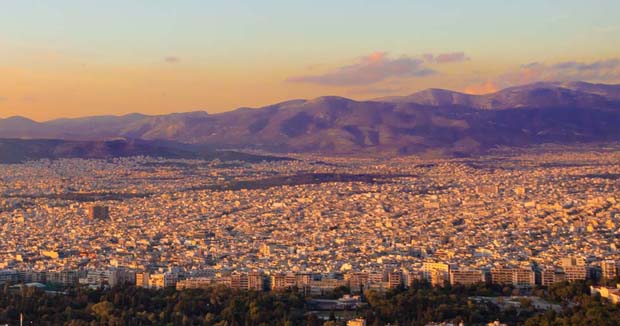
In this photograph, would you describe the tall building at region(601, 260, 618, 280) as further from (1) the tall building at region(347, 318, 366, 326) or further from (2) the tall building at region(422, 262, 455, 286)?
(1) the tall building at region(347, 318, 366, 326)

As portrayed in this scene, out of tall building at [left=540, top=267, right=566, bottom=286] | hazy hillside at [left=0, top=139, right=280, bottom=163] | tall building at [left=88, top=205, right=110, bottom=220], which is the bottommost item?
tall building at [left=540, top=267, right=566, bottom=286]

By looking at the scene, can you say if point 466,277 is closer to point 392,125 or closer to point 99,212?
point 99,212

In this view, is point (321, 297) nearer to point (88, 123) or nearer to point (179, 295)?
point (179, 295)

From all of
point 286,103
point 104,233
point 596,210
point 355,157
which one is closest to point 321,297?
point 104,233

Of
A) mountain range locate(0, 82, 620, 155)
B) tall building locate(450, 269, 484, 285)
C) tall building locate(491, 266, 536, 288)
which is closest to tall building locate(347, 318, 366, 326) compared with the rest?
tall building locate(450, 269, 484, 285)

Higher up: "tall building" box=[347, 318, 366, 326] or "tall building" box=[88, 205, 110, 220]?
"tall building" box=[88, 205, 110, 220]

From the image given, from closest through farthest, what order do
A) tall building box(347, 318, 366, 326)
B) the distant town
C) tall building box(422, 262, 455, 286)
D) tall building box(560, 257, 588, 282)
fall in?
tall building box(347, 318, 366, 326) < tall building box(422, 262, 455, 286) < tall building box(560, 257, 588, 282) < the distant town
